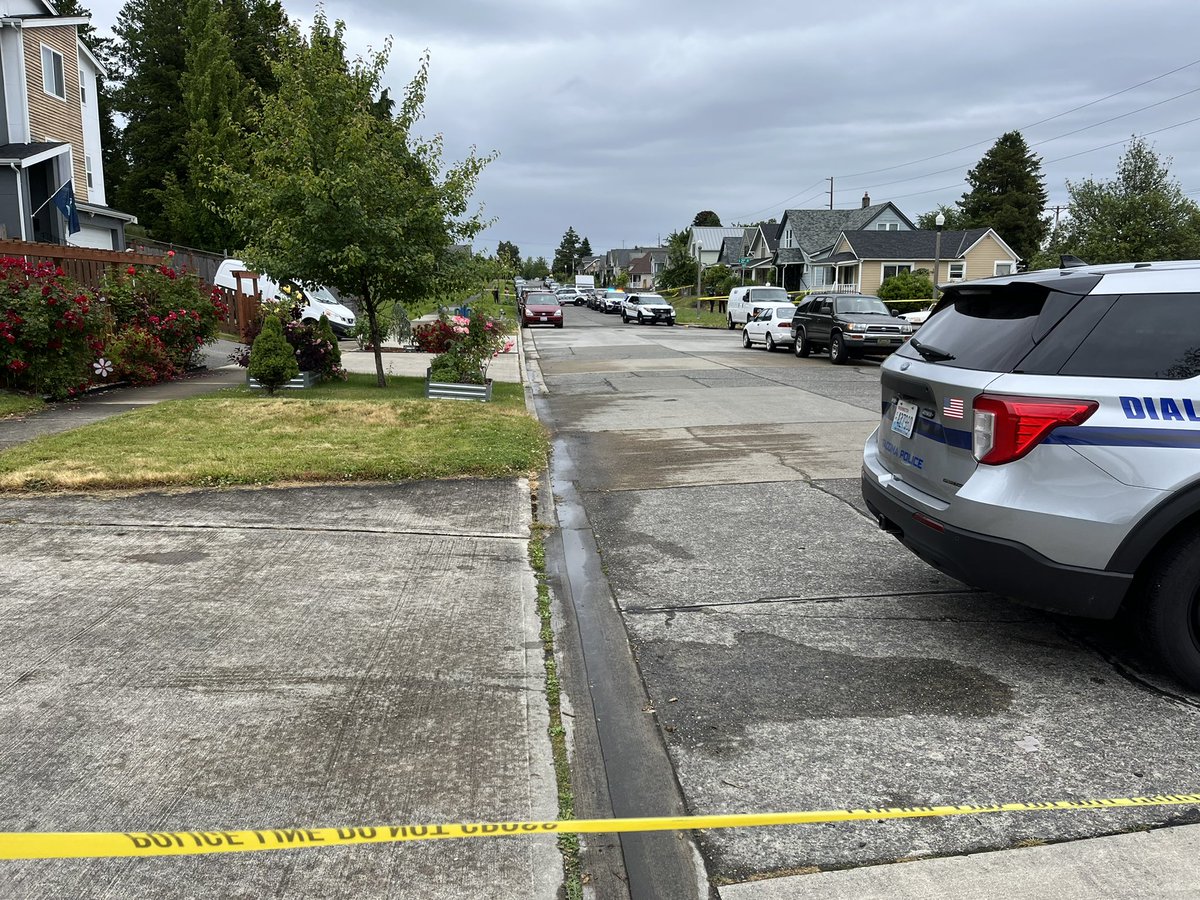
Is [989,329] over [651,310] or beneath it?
over

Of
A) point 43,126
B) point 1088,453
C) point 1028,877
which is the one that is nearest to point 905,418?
point 1088,453

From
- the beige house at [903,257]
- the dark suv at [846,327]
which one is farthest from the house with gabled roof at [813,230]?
the dark suv at [846,327]

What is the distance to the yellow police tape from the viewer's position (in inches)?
116

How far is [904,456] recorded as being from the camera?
197 inches

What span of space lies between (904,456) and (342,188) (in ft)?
32.9

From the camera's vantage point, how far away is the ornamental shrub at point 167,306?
47.6ft

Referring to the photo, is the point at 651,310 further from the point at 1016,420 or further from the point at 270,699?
the point at 270,699

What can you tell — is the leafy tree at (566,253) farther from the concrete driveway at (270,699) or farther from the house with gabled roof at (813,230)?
the concrete driveway at (270,699)

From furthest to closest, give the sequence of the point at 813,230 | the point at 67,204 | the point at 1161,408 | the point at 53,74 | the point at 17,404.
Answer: the point at 813,230
the point at 53,74
the point at 67,204
the point at 17,404
the point at 1161,408

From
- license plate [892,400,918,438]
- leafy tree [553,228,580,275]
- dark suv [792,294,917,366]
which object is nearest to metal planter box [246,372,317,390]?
license plate [892,400,918,438]

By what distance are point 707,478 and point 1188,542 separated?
5357 millimetres

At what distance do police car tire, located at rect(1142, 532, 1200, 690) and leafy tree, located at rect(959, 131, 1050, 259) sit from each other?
86121 mm

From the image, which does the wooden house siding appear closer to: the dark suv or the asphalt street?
the dark suv

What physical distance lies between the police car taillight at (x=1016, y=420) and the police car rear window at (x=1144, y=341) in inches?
7.2
